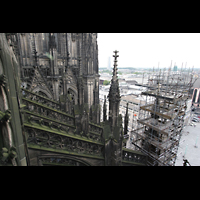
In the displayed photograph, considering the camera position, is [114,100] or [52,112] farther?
[52,112]

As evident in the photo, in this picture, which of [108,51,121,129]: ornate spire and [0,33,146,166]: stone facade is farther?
[108,51,121,129]: ornate spire

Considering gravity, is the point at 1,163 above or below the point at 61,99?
above

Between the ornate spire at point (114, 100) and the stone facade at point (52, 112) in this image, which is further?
the ornate spire at point (114, 100)

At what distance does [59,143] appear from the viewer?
6109 mm

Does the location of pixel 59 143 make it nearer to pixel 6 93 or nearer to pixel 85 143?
pixel 85 143

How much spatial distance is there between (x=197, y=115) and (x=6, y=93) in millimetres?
44951

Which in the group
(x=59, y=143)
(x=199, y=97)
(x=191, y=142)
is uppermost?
(x=59, y=143)

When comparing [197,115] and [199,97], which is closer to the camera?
[197,115]

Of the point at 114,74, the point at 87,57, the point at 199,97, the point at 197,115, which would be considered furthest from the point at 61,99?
the point at 199,97

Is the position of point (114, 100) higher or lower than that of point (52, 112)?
higher

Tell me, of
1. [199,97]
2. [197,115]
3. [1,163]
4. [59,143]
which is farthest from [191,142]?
[1,163]

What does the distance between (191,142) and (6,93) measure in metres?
29.1
